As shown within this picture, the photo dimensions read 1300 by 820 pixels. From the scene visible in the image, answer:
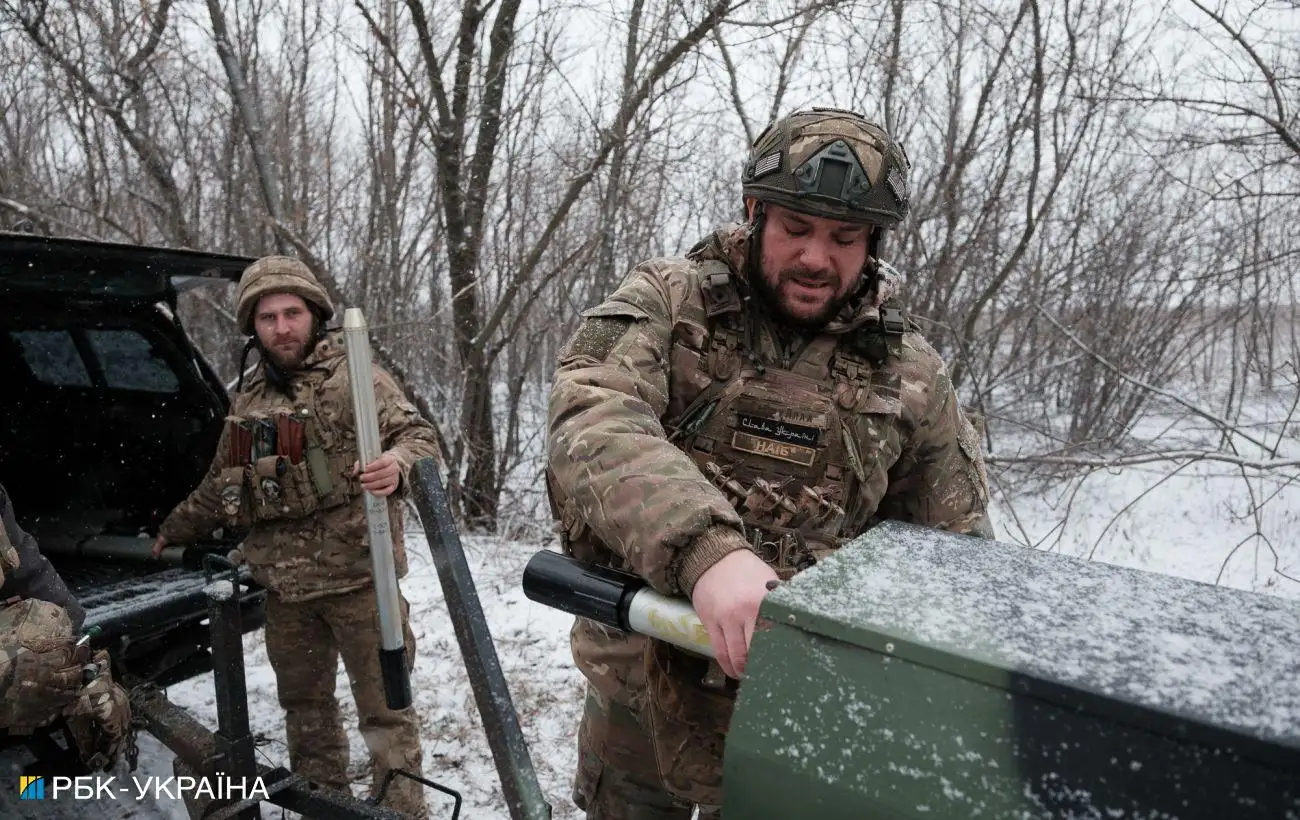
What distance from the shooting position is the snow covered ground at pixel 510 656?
136 inches

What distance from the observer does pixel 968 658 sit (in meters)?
0.76

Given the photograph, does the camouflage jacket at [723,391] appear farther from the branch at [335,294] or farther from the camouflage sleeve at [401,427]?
the branch at [335,294]

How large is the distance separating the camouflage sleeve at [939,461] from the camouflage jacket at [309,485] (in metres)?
1.82

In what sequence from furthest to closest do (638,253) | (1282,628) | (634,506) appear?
(638,253), (634,506), (1282,628)

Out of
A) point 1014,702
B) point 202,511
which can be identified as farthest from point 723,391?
point 202,511

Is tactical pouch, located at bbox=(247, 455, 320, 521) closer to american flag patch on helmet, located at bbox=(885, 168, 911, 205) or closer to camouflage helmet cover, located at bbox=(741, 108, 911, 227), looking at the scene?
camouflage helmet cover, located at bbox=(741, 108, 911, 227)

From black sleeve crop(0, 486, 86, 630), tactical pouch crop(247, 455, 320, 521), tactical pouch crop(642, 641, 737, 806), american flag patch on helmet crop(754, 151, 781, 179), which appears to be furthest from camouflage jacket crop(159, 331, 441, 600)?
american flag patch on helmet crop(754, 151, 781, 179)

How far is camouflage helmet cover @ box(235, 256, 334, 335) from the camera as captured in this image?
10.3 feet

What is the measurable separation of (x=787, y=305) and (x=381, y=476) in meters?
1.63

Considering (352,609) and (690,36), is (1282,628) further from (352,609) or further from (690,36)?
(690,36)

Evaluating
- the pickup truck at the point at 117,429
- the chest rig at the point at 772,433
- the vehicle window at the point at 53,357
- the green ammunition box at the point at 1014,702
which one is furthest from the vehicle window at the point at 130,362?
the green ammunition box at the point at 1014,702

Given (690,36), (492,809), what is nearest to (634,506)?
(492,809)

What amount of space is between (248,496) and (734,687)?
2.26 metres

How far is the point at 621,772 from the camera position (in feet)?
6.56
